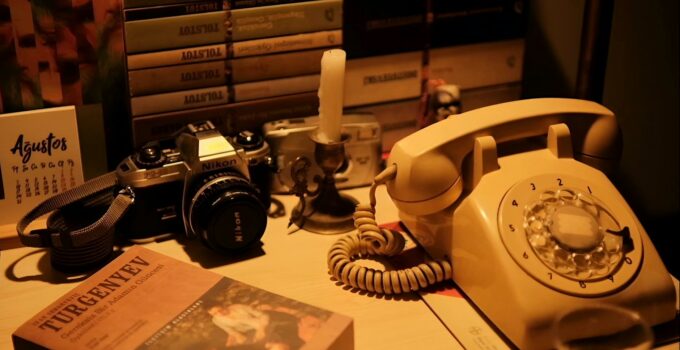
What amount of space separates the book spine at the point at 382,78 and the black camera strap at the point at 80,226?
38cm

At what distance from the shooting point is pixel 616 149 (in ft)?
3.10

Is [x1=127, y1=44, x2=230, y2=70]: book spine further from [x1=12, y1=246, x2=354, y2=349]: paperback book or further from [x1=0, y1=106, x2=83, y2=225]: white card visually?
[x1=12, y1=246, x2=354, y2=349]: paperback book

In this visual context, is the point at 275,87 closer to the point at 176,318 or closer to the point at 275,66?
the point at 275,66

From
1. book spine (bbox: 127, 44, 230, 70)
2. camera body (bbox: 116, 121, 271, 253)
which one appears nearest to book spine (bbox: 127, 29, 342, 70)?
book spine (bbox: 127, 44, 230, 70)

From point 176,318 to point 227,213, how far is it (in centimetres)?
19

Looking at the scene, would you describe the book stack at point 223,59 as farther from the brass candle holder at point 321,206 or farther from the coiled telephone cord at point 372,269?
the coiled telephone cord at point 372,269

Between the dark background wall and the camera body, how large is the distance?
0.54 metres

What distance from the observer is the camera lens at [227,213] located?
0.92 m

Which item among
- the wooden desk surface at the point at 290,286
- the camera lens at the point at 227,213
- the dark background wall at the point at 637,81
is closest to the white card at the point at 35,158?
the wooden desk surface at the point at 290,286

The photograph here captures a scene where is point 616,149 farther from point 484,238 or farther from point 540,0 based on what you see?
point 540,0

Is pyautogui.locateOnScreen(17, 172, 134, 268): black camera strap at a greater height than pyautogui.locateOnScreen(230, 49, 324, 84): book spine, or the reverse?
pyautogui.locateOnScreen(230, 49, 324, 84): book spine

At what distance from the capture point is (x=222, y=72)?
42.6 inches

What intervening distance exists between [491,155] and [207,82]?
1.39 ft

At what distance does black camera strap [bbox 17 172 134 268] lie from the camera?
2.94 feet
